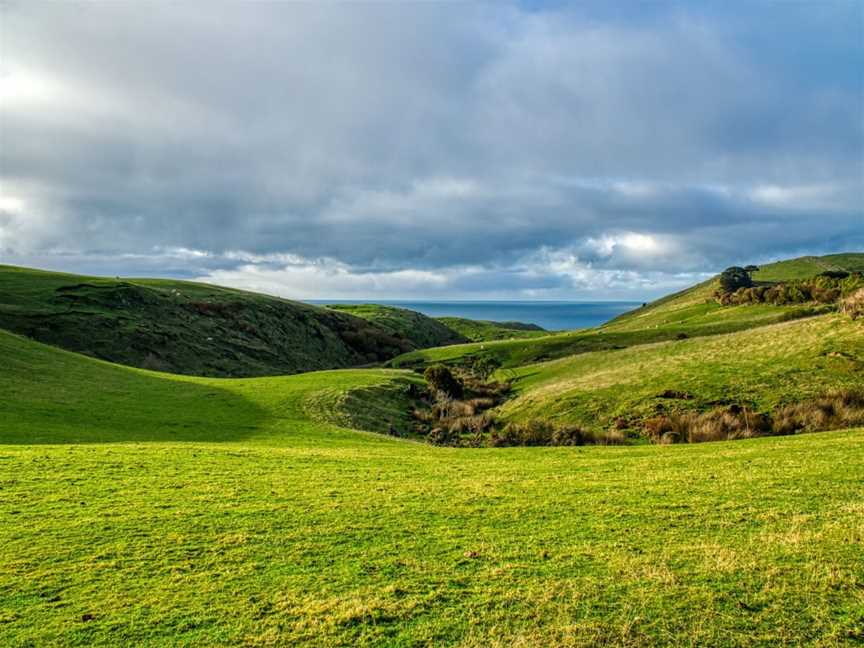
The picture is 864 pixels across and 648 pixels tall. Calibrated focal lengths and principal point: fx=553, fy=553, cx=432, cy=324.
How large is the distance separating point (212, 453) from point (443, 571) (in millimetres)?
16091

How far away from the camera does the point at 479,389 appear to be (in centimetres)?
5731

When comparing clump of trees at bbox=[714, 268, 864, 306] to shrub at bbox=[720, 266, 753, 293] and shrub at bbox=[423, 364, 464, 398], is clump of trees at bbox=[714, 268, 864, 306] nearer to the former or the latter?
shrub at bbox=[720, 266, 753, 293]

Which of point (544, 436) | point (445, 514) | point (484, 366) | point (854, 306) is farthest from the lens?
point (484, 366)

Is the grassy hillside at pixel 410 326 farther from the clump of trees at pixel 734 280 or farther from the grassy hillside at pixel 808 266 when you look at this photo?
the grassy hillside at pixel 808 266

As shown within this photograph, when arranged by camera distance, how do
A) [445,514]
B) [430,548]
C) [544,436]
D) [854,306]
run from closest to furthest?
[430,548] → [445,514] → [544,436] → [854,306]

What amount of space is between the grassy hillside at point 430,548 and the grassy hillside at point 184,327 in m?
64.2

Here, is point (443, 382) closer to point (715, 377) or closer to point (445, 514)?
point (715, 377)

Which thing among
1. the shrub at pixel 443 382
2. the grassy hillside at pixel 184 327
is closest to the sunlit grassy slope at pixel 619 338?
the shrub at pixel 443 382

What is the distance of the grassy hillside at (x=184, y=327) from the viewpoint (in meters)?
79.8

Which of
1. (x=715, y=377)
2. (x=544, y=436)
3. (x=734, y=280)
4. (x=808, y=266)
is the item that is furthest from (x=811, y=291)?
(x=808, y=266)

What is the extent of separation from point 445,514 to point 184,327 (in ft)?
303

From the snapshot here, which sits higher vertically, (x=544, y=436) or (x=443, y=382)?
(x=443, y=382)

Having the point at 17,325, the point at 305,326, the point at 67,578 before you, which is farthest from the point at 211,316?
the point at 67,578

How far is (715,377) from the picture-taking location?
41.7 m
